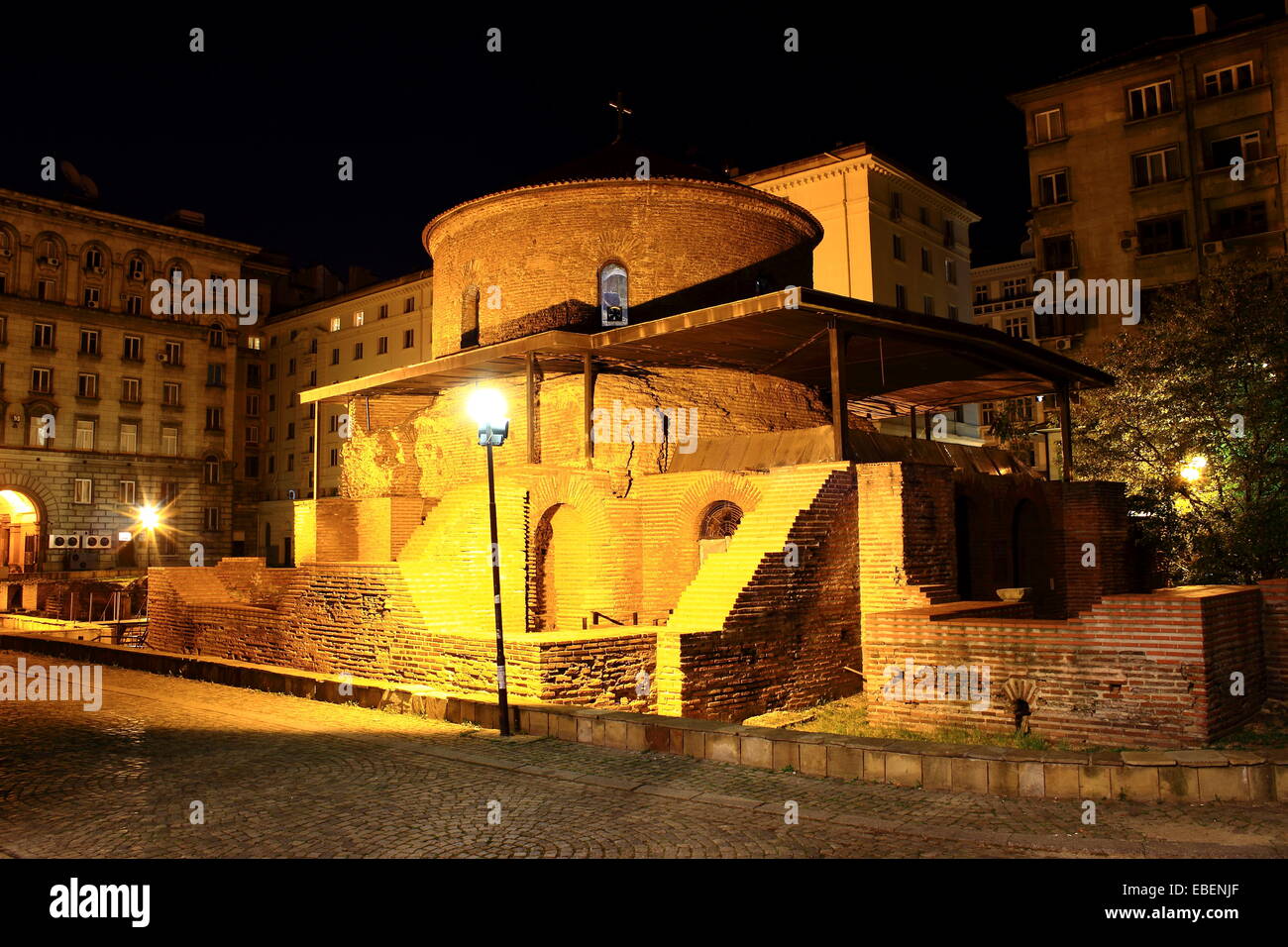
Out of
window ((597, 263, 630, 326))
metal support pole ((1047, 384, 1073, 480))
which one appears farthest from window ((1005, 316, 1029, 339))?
window ((597, 263, 630, 326))

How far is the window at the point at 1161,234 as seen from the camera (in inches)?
1174

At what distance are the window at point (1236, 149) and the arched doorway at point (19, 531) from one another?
43.7 metres

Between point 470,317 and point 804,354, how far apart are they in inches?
281

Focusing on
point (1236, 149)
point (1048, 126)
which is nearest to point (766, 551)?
point (1236, 149)

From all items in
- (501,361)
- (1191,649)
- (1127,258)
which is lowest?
(1191,649)

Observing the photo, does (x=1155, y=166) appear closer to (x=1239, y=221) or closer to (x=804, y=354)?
(x=1239, y=221)

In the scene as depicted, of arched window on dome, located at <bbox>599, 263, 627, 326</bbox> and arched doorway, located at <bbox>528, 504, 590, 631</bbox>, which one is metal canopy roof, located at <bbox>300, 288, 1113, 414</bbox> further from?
arched doorway, located at <bbox>528, 504, 590, 631</bbox>

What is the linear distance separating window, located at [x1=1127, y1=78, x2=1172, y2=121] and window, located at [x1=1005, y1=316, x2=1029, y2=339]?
1611 centimetres

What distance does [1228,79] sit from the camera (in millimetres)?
29328

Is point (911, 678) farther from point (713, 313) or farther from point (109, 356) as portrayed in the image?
point (109, 356)

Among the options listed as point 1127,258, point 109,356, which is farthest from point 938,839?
point 109,356

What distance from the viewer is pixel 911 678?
10484mm

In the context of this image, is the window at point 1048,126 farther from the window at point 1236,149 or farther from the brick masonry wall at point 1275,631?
the brick masonry wall at point 1275,631

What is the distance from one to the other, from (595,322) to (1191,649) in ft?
41.0
